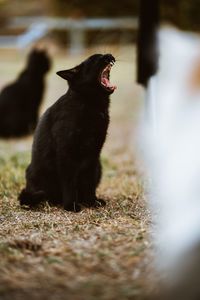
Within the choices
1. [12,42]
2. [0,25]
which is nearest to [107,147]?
[12,42]

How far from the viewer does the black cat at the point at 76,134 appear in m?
4.75

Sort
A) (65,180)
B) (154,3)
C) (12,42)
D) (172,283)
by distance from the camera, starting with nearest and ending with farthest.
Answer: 1. (172,283)
2. (65,180)
3. (154,3)
4. (12,42)

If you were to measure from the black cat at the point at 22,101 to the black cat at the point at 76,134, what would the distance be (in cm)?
425

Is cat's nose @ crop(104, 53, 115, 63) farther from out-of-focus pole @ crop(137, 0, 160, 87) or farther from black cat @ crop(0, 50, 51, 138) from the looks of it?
black cat @ crop(0, 50, 51, 138)

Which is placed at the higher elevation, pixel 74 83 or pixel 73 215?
pixel 74 83

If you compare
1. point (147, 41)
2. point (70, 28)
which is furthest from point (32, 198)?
point (70, 28)

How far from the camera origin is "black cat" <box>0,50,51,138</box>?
30.2 feet

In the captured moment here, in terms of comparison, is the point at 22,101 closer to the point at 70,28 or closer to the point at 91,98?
the point at 91,98

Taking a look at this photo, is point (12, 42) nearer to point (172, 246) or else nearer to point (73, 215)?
point (73, 215)

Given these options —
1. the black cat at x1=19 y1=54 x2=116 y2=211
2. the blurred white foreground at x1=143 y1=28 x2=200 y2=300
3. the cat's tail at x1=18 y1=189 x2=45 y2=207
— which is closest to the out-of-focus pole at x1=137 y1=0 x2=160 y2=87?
the blurred white foreground at x1=143 y1=28 x2=200 y2=300

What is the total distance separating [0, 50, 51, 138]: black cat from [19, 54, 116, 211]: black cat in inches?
167

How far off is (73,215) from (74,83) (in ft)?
3.41

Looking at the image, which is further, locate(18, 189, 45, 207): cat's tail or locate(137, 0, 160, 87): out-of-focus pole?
locate(137, 0, 160, 87): out-of-focus pole

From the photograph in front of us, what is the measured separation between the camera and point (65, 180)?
4.82 metres
